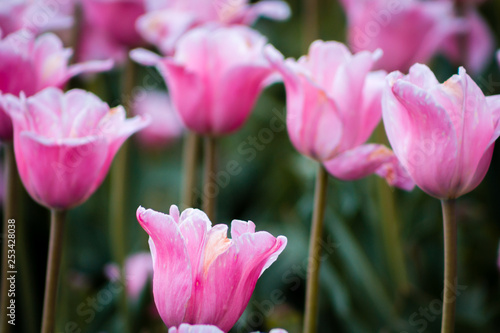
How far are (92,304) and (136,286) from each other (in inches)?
2.3

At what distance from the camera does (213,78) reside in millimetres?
553

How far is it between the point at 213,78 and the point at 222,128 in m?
0.04

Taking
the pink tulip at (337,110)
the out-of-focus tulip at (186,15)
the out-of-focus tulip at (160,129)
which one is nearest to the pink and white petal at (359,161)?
the pink tulip at (337,110)

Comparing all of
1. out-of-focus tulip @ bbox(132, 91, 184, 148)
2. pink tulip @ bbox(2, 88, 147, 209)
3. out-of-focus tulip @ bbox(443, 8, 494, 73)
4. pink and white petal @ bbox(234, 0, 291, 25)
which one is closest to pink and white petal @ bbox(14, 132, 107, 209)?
pink tulip @ bbox(2, 88, 147, 209)

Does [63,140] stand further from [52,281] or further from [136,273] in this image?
[136,273]

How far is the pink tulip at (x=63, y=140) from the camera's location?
0.40 meters

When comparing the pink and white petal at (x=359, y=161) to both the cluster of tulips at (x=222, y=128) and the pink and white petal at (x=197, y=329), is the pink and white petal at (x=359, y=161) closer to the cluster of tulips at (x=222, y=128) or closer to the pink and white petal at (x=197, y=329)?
the cluster of tulips at (x=222, y=128)

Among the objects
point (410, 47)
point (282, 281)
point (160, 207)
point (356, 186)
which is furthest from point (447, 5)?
point (160, 207)

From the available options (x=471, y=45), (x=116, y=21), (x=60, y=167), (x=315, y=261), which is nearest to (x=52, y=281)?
(x=60, y=167)

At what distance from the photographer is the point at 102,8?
74 cm

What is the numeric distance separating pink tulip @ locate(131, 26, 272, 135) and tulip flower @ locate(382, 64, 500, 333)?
176mm

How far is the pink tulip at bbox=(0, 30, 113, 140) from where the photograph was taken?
1.54 feet

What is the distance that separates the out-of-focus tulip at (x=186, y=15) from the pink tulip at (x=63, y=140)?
209mm

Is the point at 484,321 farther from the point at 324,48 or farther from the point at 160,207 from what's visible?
the point at 160,207
